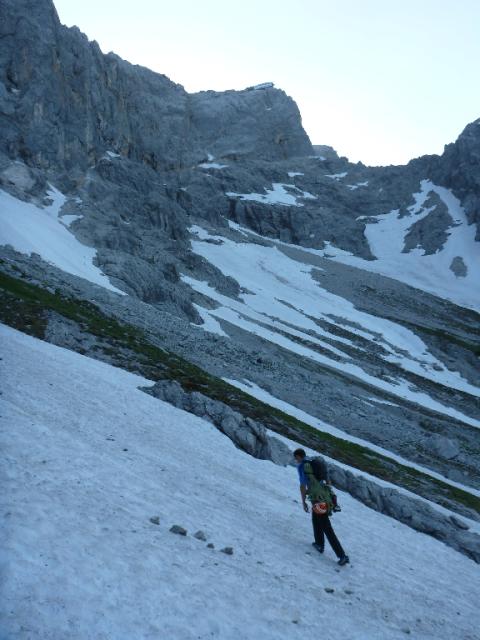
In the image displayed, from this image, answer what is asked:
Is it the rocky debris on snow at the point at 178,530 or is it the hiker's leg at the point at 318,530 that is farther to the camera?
the hiker's leg at the point at 318,530

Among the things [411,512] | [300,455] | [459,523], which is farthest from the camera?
[459,523]

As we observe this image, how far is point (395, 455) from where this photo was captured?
4509cm

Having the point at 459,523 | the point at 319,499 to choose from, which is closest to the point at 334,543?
the point at 319,499

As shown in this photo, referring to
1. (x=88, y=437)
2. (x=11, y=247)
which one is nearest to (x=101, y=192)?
(x=11, y=247)

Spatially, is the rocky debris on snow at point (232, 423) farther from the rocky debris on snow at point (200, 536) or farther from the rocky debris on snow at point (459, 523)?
the rocky debris on snow at point (200, 536)

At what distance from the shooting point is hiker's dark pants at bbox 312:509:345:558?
14.5 metres

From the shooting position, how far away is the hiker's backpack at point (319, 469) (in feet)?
49.1

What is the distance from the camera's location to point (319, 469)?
1501 centimetres

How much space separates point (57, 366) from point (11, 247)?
33.2m

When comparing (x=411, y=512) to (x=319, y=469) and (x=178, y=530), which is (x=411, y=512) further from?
(x=178, y=530)

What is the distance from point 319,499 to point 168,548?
496cm

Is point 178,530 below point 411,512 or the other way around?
the other way around

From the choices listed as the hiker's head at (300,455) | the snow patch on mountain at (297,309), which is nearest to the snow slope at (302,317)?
the snow patch on mountain at (297,309)

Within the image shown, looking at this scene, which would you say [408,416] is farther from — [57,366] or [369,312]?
[369,312]
